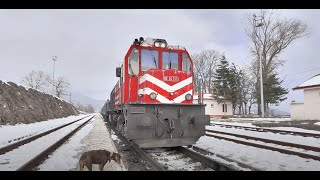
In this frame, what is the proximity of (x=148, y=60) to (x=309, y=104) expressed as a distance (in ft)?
69.8

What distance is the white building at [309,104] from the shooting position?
83.0ft

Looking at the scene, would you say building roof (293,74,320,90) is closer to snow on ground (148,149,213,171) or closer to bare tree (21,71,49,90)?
snow on ground (148,149,213,171)

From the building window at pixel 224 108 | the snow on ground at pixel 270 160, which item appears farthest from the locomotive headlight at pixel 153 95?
the building window at pixel 224 108

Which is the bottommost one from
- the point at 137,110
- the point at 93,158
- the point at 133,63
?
the point at 93,158

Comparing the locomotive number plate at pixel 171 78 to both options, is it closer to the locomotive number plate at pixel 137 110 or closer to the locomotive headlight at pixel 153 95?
the locomotive headlight at pixel 153 95

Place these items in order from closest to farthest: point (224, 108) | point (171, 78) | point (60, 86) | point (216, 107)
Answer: point (171, 78)
point (216, 107)
point (224, 108)
point (60, 86)

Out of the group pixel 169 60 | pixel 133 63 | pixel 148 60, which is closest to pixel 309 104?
pixel 169 60

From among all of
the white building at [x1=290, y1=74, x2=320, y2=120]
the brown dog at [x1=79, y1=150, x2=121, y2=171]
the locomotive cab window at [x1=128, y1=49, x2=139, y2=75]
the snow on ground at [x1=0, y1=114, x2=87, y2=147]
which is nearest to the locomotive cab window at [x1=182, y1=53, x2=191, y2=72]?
the locomotive cab window at [x1=128, y1=49, x2=139, y2=75]

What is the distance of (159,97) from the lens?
897 centimetres

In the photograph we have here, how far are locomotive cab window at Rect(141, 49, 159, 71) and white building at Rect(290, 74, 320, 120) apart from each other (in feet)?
66.8

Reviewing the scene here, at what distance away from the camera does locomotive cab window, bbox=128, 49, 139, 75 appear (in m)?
9.48

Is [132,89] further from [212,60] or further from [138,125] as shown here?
[212,60]

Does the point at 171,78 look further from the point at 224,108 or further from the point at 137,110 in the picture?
the point at 224,108
